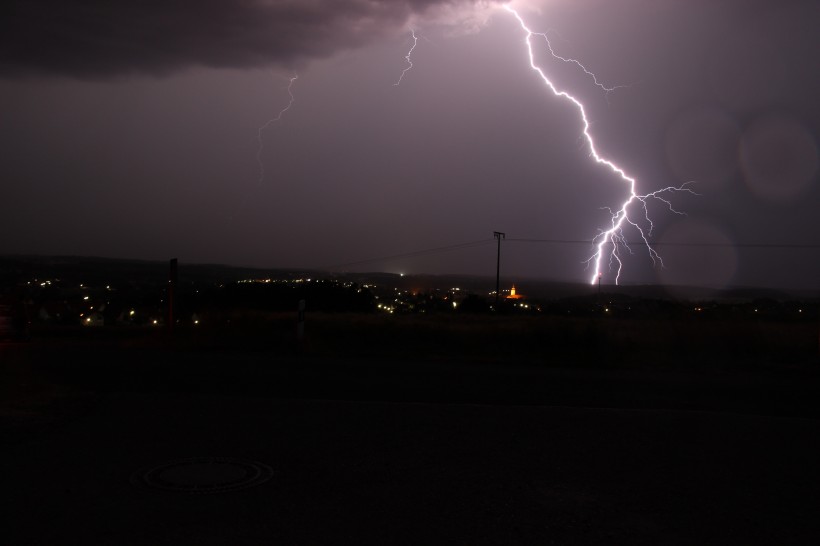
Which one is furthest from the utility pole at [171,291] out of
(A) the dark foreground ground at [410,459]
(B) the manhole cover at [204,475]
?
(B) the manhole cover at [204,475]

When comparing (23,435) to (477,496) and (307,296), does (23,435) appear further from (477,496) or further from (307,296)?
(307,296)

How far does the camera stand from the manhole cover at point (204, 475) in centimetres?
557

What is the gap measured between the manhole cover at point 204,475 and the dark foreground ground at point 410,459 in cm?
10

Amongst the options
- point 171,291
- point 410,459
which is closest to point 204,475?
point 410,459

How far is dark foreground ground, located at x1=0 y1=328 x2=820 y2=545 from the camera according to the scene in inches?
190

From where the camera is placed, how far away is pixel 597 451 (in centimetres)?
704

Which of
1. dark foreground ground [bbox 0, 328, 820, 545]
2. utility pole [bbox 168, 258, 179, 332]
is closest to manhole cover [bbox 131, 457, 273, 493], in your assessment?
dark foreground ground [bbox 0, 328, 820, 545]

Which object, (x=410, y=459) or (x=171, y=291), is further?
(x=171, y=291)

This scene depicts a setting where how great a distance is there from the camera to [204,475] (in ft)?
19.3

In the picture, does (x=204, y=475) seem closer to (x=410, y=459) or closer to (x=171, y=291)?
(x=410, y=459)

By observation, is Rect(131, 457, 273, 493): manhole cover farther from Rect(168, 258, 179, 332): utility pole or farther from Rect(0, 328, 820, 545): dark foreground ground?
Rect(168, 258, 179, 332): utility pole

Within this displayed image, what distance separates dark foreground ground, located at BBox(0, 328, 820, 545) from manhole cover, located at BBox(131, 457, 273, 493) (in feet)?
0.33

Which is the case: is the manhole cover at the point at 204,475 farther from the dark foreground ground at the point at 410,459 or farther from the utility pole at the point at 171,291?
the utility pole at the point at 171,291

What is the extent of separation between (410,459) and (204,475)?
5.68 ft
